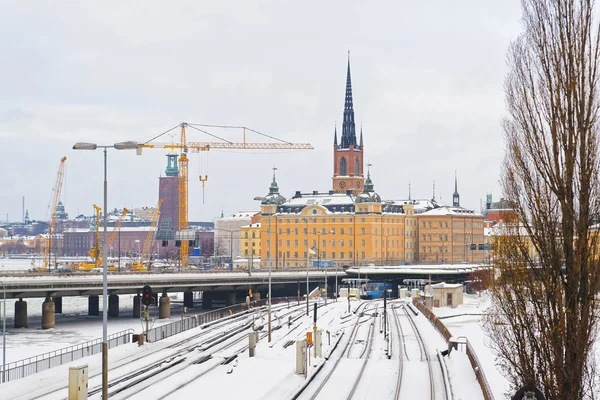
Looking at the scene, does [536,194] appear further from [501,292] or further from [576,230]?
[501,292]

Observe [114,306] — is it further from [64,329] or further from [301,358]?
[301,358]

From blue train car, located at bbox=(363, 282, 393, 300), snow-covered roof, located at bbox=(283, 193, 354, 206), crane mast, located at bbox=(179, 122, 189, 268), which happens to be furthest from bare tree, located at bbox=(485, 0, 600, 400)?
snow-covered roof, located at bbox=(283, 193, 354, 206)

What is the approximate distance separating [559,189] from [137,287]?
270 feet

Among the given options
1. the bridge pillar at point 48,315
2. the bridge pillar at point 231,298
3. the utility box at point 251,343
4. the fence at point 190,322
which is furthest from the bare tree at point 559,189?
the bridge pillar at point 231,298

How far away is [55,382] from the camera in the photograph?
151 ft

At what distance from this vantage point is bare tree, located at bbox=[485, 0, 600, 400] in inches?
953

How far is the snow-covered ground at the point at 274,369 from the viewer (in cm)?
4150

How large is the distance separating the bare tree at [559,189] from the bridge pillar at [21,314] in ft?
241

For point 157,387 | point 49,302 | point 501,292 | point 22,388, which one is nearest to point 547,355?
point 501,292

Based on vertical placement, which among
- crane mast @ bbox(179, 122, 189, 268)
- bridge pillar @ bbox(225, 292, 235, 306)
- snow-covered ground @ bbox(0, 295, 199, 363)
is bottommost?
snow-covered ground @ bbox(0, 295, 199, 363)

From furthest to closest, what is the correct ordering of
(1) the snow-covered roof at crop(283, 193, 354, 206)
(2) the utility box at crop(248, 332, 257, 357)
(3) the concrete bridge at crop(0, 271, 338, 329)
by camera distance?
1. (1) the snow-covered roof at crop(283, 193, 354, 206)
2. (3) the concrete bridge at crop(0, 271, 338, 329)
3. (2) the utility box at crop(248, 332, 257, 357)

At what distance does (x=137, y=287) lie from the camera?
102 metres

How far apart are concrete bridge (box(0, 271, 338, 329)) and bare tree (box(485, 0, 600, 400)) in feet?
168

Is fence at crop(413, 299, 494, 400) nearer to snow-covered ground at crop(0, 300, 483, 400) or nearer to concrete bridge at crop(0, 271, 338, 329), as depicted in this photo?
snow-covered ground at crop(0, 300, 483, 400)
